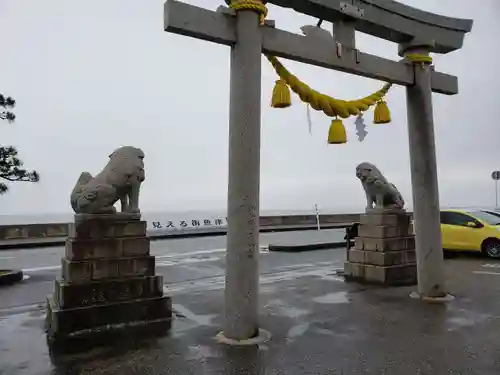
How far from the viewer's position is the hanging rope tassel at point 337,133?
5723mm

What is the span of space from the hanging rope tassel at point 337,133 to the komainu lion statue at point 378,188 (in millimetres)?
3305

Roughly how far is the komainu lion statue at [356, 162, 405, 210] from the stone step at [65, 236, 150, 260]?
5013 mm

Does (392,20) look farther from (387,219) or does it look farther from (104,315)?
(104,315)

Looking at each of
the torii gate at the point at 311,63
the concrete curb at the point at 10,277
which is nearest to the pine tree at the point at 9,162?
the concrete curb at the point at 10,277

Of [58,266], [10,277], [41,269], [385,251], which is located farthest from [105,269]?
[58,266]

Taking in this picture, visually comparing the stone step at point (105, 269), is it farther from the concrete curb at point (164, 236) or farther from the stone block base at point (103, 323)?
the concrete curb at point (164, 236)

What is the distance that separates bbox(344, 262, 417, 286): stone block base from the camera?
8203mm

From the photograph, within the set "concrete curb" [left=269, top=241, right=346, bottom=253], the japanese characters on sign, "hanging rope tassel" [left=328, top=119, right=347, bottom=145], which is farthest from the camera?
the japanese characters on sign

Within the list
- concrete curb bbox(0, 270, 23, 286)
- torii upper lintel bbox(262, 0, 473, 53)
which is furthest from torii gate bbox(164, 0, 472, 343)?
concrete curb bbox(0, 270, 23, 286)

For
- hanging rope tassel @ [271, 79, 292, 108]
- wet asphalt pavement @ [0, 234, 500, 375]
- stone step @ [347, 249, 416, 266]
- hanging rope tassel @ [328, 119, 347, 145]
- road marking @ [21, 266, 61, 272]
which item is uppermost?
hanging rope tassel @ [271, 79, 292, 108]

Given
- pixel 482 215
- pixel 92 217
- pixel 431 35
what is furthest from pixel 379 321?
pixel 482 215

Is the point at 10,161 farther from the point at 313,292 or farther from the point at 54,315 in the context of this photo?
the point at 313,292

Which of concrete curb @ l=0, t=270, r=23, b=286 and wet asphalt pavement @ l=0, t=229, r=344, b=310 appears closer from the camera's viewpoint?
wet asphalt pavement @ l=0, t=229, r=344, b=310

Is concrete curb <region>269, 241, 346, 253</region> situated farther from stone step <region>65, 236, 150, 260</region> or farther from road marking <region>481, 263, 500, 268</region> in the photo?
stone step <region>65, 236, 150, 260</region>
